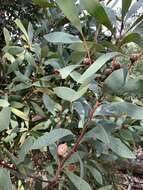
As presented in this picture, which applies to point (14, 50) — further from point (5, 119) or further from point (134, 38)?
point (134, 38)

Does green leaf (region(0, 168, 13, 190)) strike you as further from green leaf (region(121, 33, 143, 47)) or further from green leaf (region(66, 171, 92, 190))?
green leaf (region(121, 33, 143, 47))

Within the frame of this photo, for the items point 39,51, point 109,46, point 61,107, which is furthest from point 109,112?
point 39,51

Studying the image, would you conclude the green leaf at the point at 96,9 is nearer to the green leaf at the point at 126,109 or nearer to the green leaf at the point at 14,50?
the green leaf at the point at 126,109

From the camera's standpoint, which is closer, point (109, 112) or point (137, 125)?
point (109, 112)

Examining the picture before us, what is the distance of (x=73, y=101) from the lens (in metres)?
0.87

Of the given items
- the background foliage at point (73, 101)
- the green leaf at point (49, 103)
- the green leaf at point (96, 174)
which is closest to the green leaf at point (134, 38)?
the background foliage at point (73, 101)

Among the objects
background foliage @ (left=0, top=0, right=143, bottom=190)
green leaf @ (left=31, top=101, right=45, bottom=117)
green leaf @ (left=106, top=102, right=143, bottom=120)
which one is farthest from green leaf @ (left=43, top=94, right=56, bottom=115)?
green leaf @ (left=106, top=102, right=143, bottom=120)

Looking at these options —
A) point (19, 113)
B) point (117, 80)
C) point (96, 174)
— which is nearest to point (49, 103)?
point (19, 113)

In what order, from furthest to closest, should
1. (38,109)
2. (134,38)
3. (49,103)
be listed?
(38,109) < (49,103) < (134,38)

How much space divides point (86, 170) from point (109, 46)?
0.47m

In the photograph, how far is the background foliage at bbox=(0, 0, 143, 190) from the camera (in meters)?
0.69

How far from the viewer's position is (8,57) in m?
1.16

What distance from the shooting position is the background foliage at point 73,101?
2.27 feet

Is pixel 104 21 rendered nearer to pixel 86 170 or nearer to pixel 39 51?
pixel 39 51
